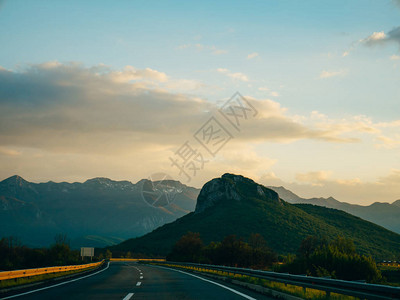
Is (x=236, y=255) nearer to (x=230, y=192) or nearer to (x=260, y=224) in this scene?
(x=260, y=224)

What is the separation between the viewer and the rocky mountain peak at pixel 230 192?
583ft

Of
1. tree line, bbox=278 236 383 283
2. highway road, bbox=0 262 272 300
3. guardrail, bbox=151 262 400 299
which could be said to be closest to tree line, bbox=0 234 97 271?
tree line, bbox=278 236 383 283

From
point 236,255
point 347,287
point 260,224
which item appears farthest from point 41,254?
point 260,224

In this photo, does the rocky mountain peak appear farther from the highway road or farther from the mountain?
the highway road

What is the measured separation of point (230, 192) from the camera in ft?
590

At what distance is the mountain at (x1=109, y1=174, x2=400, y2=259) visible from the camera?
13250 cm

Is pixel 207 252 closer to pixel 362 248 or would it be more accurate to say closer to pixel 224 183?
pixel 362 248

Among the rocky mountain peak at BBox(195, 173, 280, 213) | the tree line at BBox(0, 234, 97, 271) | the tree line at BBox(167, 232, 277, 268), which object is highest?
the rocky mountain peak at BBox(195, 173, 280, 213)

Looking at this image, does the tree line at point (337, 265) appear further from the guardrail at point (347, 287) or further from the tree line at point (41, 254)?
the tree line at point (41, 254)

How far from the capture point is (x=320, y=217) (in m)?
167

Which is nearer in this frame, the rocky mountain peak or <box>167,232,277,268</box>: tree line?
<box>167,232,277,268</box>: tree line

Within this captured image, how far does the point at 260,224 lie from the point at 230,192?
42318 mm

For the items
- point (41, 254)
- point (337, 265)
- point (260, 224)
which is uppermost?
point (260, 224)

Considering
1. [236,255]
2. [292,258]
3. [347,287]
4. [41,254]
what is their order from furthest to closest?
[41,254] → [236,255] → [292,258] → [347,287]
